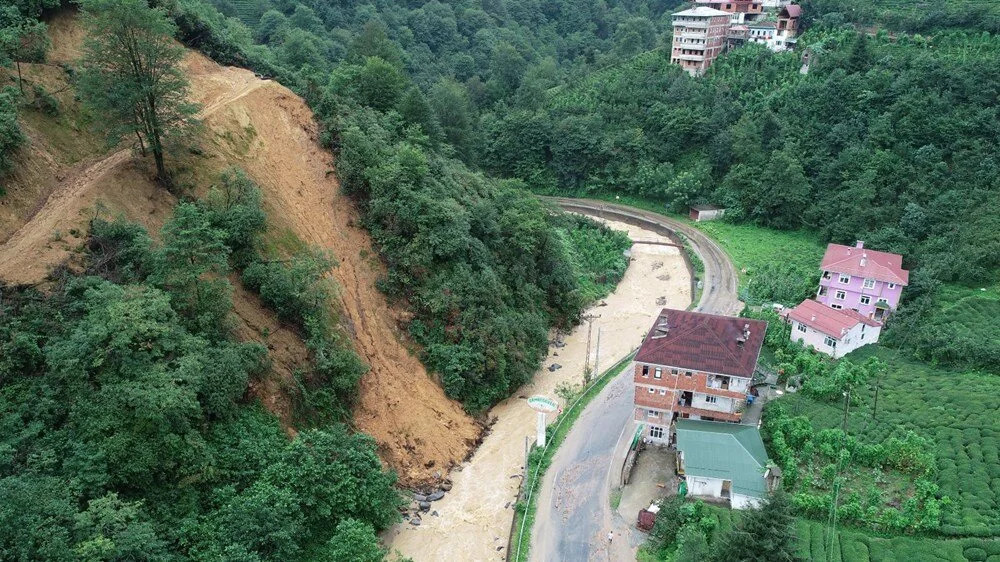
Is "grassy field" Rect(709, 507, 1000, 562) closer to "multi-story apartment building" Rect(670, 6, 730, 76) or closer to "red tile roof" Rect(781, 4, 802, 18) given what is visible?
"multi-story apartment building" Rect(670, 6, 730, 76)

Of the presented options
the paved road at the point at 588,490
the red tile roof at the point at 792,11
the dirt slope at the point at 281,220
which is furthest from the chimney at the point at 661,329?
the red tile roof at the point at 792,11

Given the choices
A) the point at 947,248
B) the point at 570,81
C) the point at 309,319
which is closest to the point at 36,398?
the point at 309,319

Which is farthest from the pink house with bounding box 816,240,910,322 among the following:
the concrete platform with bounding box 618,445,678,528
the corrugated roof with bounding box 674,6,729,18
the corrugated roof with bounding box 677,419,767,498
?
the corrugated roof with bounding box 674,6,729,18

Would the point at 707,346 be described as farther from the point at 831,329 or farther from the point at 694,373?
the point at 831,329

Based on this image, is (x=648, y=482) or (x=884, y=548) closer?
(x=884, y=548)

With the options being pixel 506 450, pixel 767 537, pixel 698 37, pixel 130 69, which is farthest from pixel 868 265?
pixel 698 37

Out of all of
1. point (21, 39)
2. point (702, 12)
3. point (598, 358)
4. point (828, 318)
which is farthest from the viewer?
point (702, 12)
